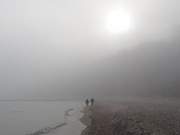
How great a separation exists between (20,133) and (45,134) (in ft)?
22.2

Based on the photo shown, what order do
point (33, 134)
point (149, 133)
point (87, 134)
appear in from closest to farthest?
point (149, 133), point (87, 134), point (33, 134)

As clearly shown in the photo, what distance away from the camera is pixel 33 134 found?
49000 millimetres

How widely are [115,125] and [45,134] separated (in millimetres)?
15731

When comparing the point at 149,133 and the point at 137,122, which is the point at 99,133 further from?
the point at 149,133

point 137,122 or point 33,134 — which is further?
point 33,134

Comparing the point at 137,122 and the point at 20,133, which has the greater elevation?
the point at 137,122

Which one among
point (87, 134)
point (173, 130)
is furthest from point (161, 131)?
point (87, 134)

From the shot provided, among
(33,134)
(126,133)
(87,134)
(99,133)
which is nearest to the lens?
(126,133)

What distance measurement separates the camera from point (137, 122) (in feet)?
121

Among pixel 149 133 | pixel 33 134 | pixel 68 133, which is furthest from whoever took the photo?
pixel 33 134

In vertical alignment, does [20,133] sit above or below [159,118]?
below

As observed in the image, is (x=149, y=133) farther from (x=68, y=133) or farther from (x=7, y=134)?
(x=7, y=134)

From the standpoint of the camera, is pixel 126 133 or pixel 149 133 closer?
pixel 149 133

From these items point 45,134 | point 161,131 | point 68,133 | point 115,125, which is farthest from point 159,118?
point 45,134
